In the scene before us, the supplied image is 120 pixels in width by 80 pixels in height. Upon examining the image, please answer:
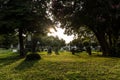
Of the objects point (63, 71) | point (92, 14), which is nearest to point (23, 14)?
point (92, 14)

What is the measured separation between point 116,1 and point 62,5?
6252mm

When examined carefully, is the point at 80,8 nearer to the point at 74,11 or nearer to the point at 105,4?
the point at 74,11

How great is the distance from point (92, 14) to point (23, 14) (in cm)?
792

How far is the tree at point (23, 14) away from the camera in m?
28.5

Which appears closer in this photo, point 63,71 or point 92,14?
point 63,71

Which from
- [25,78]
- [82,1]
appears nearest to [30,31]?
[82,1]

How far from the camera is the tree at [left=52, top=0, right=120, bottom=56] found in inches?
957

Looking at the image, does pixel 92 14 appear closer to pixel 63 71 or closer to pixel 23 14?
pixel 23 14

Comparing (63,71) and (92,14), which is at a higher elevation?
(92,14)

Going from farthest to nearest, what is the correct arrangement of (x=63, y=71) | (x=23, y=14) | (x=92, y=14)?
1. (x=23, y=14)
2. (x=92, y=14)
3. (x=63, y=71)

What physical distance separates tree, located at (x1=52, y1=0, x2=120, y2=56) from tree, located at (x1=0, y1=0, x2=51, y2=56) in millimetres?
1732

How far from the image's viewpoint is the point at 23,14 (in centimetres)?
2855

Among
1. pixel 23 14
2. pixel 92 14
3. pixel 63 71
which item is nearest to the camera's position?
pixel 63 71

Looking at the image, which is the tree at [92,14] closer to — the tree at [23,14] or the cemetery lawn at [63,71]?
the tree at [23,14]
